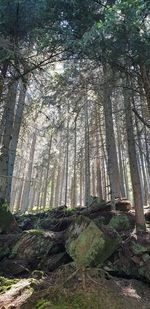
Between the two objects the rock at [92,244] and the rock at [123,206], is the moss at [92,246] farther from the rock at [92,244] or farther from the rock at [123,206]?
the rock at [123,206]

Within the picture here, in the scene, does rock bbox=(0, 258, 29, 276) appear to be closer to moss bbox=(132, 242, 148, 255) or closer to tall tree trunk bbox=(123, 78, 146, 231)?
moss bbox=(132, 242, 148, 255)

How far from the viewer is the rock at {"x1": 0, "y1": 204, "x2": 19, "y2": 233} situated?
836cm

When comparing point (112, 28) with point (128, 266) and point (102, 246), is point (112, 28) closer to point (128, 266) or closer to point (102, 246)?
point (102, 246)

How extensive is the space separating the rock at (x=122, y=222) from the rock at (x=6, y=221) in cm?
295

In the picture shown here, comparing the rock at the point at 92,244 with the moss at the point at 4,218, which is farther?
the moss at the point at 4,218

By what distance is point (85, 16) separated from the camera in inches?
301

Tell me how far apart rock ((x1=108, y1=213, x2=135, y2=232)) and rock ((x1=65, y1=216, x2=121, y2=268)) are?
1.64 metres

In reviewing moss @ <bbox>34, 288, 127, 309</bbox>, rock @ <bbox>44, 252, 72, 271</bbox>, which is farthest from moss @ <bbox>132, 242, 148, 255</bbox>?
moss @ <bbox>34, 288, 127, 309</bbox>

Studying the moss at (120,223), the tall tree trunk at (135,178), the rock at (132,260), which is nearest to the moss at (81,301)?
the rock at (132,260)

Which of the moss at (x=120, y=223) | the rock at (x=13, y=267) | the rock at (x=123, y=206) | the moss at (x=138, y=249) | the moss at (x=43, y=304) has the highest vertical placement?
the rock at (x=123, y=206)

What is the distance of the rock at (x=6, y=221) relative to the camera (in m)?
8.36

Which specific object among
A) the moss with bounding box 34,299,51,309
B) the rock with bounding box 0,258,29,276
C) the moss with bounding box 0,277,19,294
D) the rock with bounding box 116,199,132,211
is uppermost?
the rock with bounding box 116,199,132,211

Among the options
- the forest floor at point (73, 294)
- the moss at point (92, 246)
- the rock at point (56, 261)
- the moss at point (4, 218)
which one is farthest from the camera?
the moss at point (4, 218)

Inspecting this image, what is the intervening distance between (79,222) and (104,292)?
228cm
